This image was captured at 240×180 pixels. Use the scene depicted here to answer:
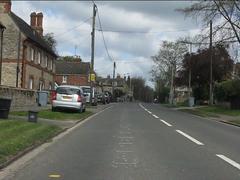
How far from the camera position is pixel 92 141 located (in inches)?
671

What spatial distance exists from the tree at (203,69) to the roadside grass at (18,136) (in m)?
45.3

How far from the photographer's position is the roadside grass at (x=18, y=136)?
13016mm

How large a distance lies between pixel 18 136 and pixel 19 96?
20111mm

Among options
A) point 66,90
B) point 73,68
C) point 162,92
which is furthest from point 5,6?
point 162,92

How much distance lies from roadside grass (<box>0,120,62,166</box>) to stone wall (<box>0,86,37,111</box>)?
11.8 meters

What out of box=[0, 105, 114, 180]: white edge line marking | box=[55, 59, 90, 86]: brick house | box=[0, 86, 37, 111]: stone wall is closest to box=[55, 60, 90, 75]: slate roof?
box=[55, 59, 90, 86]: brick house

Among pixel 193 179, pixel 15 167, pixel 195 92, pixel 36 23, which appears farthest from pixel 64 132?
pixel 195 92

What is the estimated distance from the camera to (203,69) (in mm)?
73875

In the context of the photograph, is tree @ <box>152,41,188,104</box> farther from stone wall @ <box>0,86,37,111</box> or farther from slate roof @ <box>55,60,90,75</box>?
stone wall @ <box>0,86,37,111</box>

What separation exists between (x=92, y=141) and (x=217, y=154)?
4579 mm

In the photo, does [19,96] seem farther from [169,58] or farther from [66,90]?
[169,58]

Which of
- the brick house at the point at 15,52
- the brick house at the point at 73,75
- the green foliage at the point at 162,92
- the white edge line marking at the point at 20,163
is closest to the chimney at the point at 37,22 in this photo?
the brick house at the point at 15,52

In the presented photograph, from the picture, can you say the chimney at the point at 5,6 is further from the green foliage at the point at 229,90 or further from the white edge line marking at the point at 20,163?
the white edge line marking at the point at 20,163

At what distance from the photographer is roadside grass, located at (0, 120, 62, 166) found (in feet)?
42.7
